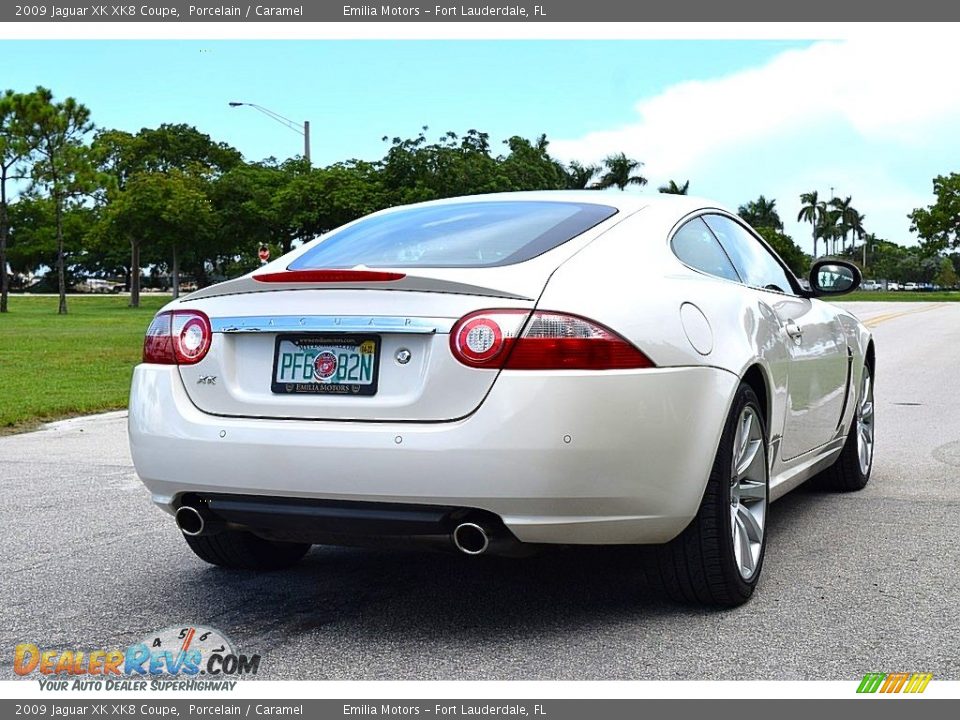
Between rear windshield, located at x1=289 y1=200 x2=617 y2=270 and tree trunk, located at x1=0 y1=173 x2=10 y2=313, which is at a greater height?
rear windshield, located at x1=289 y1=200 x2=617 y2=270

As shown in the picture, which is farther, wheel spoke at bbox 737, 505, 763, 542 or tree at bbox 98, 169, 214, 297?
tree at bbox 98, 169, 214, 297

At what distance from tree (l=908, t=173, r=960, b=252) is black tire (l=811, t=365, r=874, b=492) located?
→ 95.0 m

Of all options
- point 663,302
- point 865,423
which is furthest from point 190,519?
point 865,423

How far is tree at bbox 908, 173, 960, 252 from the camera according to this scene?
96125 millimetres

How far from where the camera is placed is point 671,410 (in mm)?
4082

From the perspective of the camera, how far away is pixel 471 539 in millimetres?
3992

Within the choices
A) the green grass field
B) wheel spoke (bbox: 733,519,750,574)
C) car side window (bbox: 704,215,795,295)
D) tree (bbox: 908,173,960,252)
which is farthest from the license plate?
tree (bbox: 908,173,960,252)

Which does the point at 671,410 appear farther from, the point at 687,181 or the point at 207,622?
the point at 687,181

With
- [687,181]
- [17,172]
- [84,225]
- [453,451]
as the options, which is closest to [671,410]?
[453,451]

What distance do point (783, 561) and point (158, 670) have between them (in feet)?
8.71

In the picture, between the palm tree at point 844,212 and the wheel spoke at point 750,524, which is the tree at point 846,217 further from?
the wheel spoke at point 750,524

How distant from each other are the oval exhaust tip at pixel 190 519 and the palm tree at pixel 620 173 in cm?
7445

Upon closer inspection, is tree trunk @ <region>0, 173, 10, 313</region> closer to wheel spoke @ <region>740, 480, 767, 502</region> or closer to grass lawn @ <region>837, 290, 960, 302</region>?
grass lawn @ <region>837, 290, 960, 302</region>
